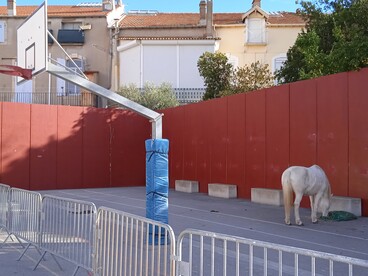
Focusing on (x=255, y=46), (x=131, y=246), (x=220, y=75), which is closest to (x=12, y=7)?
(x=255, y=46)

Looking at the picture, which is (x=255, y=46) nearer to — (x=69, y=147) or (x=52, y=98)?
(x=52, y=98)

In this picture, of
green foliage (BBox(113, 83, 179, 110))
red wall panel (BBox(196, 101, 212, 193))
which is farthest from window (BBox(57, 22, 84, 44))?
red wall panel (BBox(196, 101, 212, 193))

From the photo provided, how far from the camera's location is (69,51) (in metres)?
39.8

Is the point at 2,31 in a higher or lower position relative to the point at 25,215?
higher

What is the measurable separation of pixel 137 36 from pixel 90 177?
54.2 feet

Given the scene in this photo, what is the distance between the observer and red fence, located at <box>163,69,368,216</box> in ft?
47.3

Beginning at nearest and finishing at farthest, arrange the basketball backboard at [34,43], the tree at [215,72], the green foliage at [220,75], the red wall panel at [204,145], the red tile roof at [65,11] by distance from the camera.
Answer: the basketball backboard at [34,43] → the red wall panel at [204,145] → the green foliage at [220,75] → the tree at [215,72] → the red tile roof at [65,11]

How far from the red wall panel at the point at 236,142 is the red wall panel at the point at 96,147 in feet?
24.6

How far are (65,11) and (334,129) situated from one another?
31.9 meters

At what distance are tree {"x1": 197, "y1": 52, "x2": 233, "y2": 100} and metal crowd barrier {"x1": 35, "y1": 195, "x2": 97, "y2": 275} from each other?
20.9 m

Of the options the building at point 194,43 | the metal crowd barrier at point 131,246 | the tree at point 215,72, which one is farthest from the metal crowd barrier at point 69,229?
the building at point 194,43

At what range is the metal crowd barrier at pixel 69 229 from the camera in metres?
7.38

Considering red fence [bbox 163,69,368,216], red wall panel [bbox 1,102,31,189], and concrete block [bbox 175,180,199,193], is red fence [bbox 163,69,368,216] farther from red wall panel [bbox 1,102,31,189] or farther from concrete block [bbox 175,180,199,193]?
red wall panel [bbox 1,102,31,189]

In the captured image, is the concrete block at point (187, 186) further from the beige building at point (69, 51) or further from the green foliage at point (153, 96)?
the beige building at point (69, 51)
